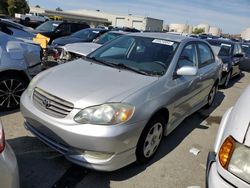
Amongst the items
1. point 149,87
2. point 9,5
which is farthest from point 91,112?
point 9,5

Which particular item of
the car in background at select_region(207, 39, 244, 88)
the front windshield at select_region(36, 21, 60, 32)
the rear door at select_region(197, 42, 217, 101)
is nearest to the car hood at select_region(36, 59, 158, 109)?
the rear door at select_region(197, 42, 217, 101)

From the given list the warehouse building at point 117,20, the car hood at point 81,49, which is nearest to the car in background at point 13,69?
the car hood at point 81,49

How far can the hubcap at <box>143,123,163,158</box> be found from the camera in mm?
3424

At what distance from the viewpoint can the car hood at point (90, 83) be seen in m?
3.04

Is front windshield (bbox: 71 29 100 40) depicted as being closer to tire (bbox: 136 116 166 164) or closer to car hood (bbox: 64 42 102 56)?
car hood (bbox: 64 42 102 56)

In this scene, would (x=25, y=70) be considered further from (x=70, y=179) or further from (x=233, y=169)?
(x=233, y=169)

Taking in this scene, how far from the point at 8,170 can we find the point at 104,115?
1187 millimetres

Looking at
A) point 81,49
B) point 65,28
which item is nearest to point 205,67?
point 81,49

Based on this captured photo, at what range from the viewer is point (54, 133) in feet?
9.97

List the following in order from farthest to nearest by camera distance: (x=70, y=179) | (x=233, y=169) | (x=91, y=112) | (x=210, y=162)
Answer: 1. (x=70, y=179)
2. (x=91, y=112)
3. (x=210, y=162)
4. (x=233, y=169)

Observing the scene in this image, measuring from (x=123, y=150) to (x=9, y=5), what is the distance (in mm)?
55714

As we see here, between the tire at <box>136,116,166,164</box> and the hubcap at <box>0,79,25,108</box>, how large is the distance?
2.63 m

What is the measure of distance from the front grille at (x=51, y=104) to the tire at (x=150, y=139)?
91 centimetres

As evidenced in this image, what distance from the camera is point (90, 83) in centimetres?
336
